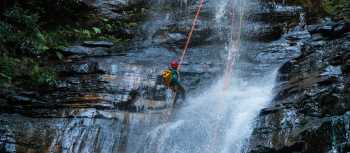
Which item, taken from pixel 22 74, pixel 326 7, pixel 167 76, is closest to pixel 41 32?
pixel 22 74

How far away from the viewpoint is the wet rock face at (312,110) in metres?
9.86

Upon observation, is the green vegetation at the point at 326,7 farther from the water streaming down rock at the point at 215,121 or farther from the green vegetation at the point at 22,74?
the green vegetation at the point at 22,74

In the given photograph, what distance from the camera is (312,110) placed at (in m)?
10.6

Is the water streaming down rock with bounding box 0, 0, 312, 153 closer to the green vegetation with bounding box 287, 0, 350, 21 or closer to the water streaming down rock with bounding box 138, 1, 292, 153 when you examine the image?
the water streaming down rock with bounding box 138, 1, 292, 153

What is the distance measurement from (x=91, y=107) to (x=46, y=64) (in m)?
2.90

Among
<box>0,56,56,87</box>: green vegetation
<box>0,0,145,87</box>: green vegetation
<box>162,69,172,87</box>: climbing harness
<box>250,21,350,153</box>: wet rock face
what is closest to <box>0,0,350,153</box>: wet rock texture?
<box>250,21,350,153</box>: wet rock face

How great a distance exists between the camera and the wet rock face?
986 centimetres

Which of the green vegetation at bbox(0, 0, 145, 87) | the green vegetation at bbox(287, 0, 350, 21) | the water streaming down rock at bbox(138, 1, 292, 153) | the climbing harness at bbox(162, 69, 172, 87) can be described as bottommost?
the water streaming down rock at bbox(138, 1, 292, 153)

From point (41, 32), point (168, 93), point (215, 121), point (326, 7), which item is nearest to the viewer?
point (215, 121)

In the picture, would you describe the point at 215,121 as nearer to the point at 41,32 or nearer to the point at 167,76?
the point at 167,76

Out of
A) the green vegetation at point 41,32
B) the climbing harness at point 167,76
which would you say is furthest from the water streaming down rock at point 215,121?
the green vegetation at point 41,32

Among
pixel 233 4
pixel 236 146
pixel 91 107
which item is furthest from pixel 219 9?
pixel 236 146

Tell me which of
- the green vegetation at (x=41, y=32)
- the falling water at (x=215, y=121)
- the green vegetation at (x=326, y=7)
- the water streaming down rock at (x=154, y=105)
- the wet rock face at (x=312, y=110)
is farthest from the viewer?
the green vegetation at (x=326, y=7)

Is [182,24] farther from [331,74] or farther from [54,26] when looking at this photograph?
[331,74]
